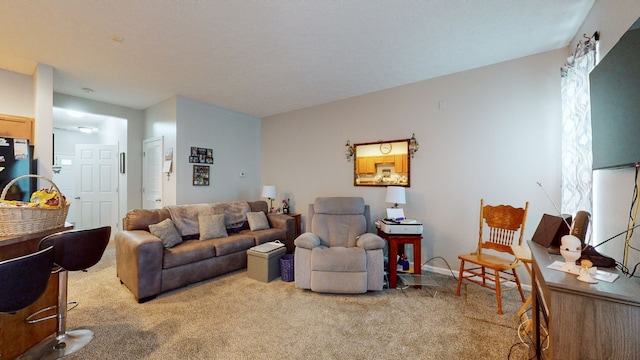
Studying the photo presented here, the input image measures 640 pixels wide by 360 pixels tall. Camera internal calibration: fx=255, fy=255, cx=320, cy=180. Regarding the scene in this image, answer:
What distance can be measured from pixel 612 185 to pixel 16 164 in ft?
18.2

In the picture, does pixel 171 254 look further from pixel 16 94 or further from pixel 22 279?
pixel 16 94

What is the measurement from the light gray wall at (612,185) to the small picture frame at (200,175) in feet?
16.0

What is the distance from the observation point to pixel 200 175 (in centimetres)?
442

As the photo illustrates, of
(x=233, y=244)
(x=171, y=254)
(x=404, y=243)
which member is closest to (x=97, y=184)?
(x=171, y=254)

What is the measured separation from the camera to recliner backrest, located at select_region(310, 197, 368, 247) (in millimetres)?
3340

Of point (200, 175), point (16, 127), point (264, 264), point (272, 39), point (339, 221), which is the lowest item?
point (264, 264)

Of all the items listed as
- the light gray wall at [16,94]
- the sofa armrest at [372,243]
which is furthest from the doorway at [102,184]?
the sofa armrest at [372,243]

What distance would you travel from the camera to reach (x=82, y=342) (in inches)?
75.2

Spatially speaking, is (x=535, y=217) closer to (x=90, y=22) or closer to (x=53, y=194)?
(x=53, y=194)

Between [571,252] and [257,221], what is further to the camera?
[257,221]

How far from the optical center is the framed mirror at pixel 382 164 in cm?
368

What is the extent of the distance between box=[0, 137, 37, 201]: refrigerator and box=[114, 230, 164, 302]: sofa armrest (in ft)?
4.68

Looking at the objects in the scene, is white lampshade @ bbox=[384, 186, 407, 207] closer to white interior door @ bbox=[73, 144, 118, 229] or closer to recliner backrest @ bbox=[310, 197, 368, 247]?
recliner backrest @ bbox=[310, 197, 368, 247]

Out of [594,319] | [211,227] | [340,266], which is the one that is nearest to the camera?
[594,319]
